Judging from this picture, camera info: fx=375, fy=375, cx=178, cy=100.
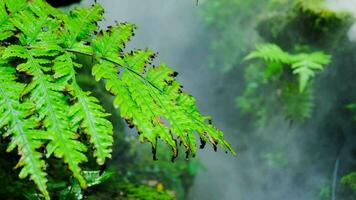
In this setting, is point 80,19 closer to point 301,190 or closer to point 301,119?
point 301,119

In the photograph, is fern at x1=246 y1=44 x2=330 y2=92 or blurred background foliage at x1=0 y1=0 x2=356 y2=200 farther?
blurred background foliage at x1=0 y1=0 x2=356 y2=200

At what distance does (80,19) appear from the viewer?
1.51m

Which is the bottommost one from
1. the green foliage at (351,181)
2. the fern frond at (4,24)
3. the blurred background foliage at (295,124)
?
the fern frond at (4,24)

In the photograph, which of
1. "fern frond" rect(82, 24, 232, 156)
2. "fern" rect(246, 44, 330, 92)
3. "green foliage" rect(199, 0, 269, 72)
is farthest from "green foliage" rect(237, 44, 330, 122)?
"fern frond" rect(82, 24, 232, 156)

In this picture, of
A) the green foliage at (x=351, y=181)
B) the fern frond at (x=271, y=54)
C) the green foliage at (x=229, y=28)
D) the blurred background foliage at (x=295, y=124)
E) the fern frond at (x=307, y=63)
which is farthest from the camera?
the green foliage at (x=229, y=28)

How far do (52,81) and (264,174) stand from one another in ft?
19.5

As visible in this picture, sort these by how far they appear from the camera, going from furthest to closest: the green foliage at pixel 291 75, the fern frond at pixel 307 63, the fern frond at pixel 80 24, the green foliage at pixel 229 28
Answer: the green foliage at pixel 229 28 → the green foliage at pixel 291 75 → the fern frond at pixel 307 63 → the fern frond at pixel 80 24

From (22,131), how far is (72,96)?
23cm

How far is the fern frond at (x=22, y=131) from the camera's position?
1085mm

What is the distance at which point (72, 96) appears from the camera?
132cm

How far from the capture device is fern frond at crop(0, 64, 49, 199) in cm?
108

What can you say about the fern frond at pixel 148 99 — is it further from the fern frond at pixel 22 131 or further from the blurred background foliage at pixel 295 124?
the blurred background foliage at pixel 295 124

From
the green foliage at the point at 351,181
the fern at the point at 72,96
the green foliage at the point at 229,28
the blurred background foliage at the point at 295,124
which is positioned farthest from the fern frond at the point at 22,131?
the green foliage at the point at 229,28

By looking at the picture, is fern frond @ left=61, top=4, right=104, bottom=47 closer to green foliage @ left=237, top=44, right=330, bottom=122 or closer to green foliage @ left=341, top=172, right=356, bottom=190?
green foliage @ left=341, top=172, right=356, bottom=190
